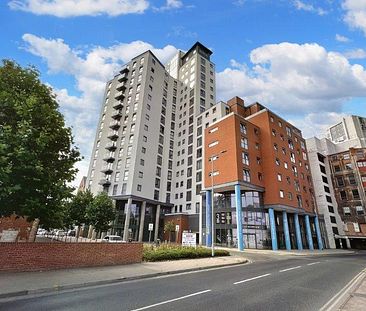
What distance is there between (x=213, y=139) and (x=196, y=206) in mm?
17096

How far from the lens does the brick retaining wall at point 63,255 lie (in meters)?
11.2

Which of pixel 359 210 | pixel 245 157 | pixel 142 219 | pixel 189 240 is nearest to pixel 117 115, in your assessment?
pixel 142 219

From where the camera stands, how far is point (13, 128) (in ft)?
39.1

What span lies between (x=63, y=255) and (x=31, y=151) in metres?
5.89

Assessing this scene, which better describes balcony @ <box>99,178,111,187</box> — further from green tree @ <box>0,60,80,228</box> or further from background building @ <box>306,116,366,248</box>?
background building @ <box>306,116,366,248</box>

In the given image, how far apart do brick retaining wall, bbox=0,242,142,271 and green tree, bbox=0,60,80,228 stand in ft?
4.62

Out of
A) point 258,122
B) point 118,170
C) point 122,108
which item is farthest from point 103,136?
point 258,122

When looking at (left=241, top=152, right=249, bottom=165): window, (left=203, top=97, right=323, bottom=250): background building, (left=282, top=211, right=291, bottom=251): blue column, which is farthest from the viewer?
(left=241, top=152, right=249, bottom=165): window

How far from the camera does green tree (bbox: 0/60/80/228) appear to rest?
34.4 feet

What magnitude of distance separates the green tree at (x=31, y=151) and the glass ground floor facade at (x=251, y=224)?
3073cm

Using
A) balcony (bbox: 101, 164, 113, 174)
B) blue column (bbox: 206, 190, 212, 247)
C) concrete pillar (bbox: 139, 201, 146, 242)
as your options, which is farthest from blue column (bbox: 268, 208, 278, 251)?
balcony (bbox: 101, 164, 113, 174)

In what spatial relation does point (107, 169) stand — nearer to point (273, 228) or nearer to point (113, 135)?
point (113, 135)

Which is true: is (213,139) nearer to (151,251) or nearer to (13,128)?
(151,251)

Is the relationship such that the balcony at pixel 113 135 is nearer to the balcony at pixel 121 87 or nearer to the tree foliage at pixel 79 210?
the balcony at pixel 121 87
